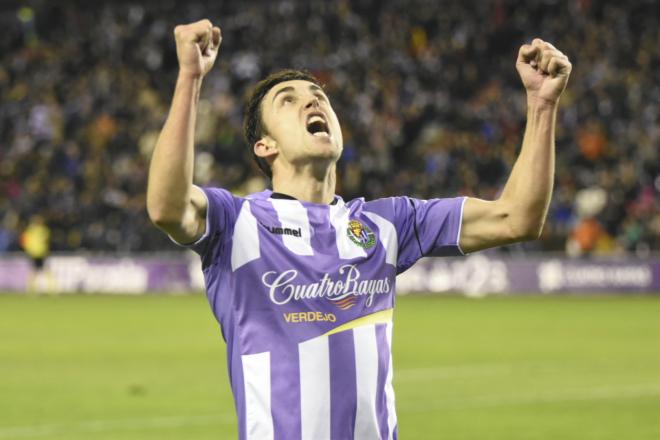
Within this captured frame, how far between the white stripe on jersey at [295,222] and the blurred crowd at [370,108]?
2187 centimetres

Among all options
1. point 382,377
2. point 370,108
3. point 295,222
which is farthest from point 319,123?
point 370,108

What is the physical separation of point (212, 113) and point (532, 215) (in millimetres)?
27209

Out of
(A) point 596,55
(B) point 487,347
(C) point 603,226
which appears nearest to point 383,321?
(B) point 487,347

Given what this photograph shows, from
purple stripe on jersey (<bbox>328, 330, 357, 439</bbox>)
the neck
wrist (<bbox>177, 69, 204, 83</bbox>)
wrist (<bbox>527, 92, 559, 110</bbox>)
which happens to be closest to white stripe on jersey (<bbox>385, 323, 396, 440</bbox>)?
purple stripe on jersey (<bbox>328, 330, 357, 439</bbox>)

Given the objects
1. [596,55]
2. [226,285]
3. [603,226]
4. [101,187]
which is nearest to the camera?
[226,285]

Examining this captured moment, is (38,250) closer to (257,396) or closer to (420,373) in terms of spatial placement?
(420,373)

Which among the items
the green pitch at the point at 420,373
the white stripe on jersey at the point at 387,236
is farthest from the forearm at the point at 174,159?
the green pitch at the point at 420,373

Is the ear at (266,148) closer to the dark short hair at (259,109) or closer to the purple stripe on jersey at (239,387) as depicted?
the dark short hair at (259,109)

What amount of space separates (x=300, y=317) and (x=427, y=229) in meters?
0.66

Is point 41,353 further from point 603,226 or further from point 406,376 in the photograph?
point 603,226

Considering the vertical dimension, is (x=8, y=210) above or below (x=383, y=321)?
below

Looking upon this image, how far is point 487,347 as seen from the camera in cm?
1694

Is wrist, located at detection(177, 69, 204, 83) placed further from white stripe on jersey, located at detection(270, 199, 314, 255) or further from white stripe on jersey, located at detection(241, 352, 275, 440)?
white stripe on jersey, located at detection(241, 352, 275, 440)

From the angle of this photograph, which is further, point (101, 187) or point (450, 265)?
point (101, 187)
